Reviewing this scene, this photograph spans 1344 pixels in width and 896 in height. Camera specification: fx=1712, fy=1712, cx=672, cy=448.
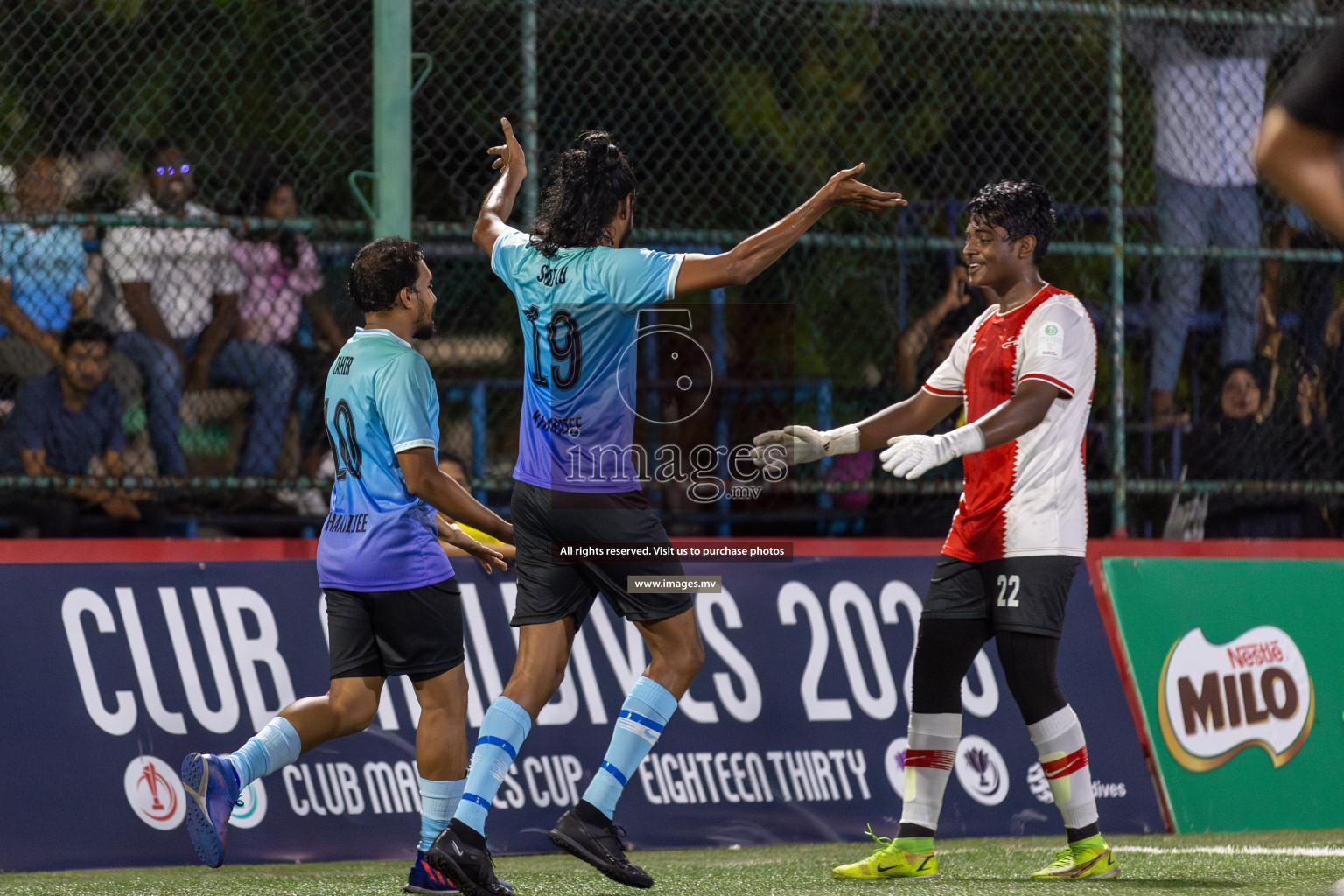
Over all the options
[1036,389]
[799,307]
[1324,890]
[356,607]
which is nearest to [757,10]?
[799,307]

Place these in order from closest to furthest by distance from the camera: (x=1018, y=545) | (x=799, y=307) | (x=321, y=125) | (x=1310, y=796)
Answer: (x=1018, y=545), (x=1310, y=796), (x=321, y=125), (x=799, y=307)

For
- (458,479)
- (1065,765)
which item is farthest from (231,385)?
(1065,765)

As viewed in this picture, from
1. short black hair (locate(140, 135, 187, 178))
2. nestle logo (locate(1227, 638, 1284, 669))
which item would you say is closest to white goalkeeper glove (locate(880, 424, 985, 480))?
nestle logo (locate(1227, 638, 1284, 669))

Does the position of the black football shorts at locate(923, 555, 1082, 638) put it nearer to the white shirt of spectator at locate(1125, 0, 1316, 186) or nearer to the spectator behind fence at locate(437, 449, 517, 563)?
the spectator behind fence at locate(437, 449, 517, 563)

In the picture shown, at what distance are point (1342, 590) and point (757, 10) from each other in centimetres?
383

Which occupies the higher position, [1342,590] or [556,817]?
[1342,590]

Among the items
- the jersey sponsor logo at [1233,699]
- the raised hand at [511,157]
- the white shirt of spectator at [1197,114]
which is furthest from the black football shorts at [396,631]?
the white shirt of spectator at [1197,114]

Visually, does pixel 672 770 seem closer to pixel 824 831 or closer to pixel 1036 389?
pixel 824 831

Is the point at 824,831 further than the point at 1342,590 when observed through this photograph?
No

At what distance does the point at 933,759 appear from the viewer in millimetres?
5488

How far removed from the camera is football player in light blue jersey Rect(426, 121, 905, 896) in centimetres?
488

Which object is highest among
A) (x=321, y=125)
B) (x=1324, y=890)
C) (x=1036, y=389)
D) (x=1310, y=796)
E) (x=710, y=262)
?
(x=321, y=125)

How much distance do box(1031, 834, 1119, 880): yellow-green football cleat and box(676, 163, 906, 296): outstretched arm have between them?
2.17 metres

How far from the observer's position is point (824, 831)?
6.84m
